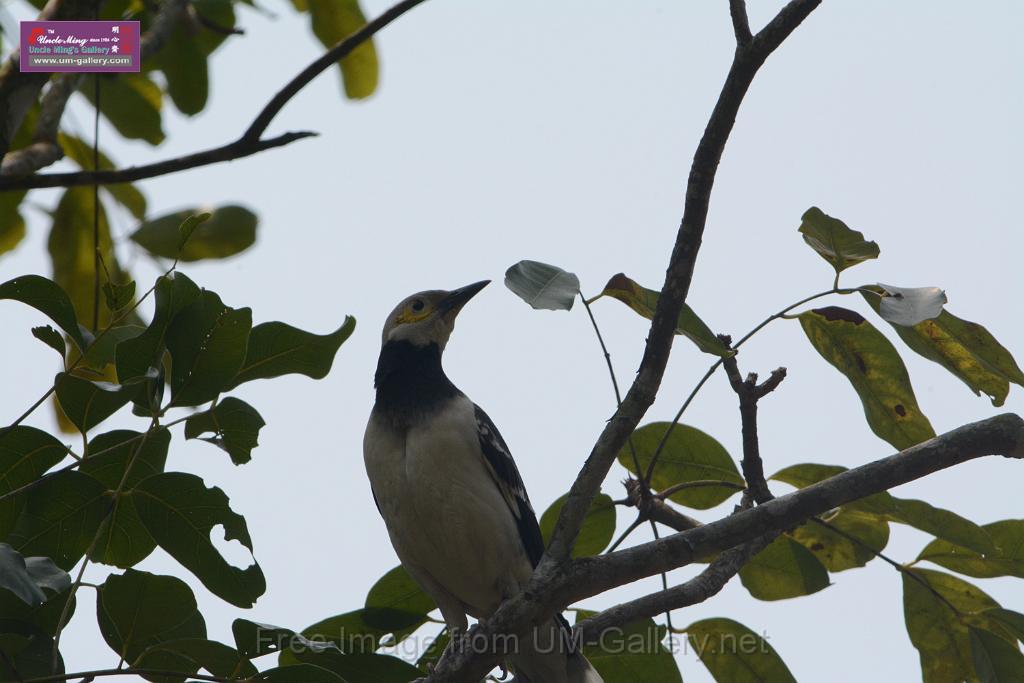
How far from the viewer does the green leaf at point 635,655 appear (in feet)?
14.8

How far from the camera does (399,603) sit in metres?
5.01

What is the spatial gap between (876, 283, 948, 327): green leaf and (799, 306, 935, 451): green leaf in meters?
0.47

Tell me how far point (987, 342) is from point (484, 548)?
2647mm

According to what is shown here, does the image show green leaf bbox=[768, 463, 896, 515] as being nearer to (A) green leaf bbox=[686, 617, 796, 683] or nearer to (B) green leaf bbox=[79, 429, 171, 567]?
(A) green leaf bbox=[686, 617, 796, 683]

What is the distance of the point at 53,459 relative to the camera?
388 centimetres

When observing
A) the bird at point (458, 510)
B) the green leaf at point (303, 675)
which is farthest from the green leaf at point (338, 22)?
the green leaf at point (303, 675)

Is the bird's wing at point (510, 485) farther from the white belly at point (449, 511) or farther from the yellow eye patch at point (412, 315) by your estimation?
the yellow eye patch at point (412, 315)

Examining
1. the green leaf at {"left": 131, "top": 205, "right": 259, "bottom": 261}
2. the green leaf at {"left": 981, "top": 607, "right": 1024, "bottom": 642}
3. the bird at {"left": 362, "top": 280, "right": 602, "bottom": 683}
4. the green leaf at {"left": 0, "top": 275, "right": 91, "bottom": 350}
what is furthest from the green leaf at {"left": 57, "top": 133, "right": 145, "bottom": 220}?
the green leaf at {"left": 981, "top": 607, "right": 1024, "bottom": 642}

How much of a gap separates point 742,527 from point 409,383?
2.44 metres

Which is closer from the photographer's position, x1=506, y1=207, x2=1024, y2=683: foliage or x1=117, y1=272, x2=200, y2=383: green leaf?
x1=117, y1=272, x2=200, y2=383: green leaf

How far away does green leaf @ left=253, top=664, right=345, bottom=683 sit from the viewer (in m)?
3.52

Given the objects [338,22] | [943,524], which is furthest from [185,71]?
[943,524]

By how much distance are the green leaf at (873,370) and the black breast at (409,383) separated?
2192 millimetres

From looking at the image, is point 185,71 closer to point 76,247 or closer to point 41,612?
point 76,247
